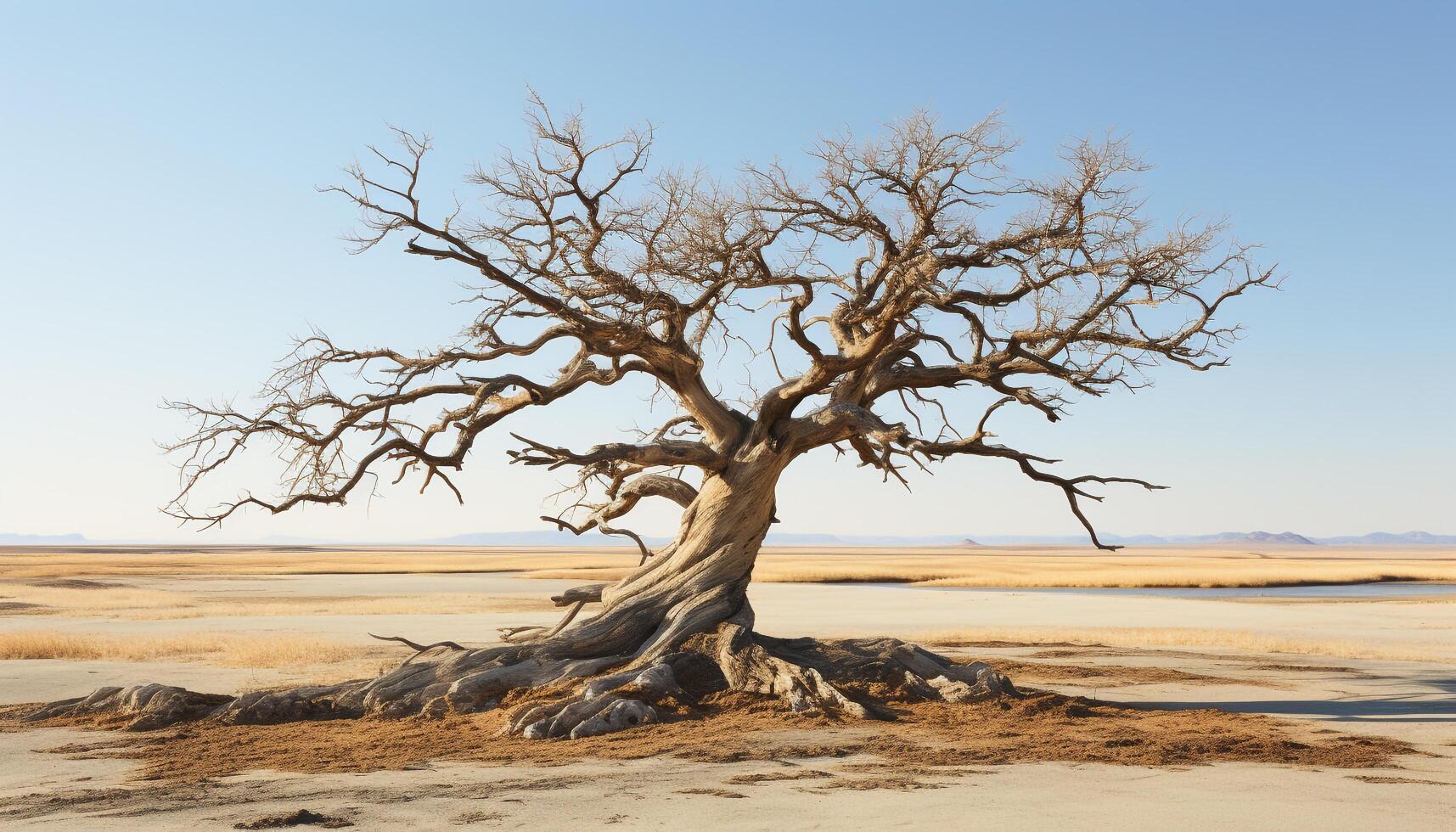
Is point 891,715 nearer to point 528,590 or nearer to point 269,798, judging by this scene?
point 269,798

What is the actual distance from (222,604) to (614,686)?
39369 mm

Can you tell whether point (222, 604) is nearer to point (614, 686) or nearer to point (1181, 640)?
point (1181, 640)

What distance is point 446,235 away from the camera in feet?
52.9

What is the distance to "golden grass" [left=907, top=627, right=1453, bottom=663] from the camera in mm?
29312

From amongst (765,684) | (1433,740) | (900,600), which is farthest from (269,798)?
(900,600)

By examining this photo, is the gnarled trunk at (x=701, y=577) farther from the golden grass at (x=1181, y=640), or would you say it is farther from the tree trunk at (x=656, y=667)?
the golden grass at (x=1181, y=640)

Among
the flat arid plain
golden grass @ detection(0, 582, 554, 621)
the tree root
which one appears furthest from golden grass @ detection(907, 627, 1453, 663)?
golden grass @ detection(0, 582, 554, 621)

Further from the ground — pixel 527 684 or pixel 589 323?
pixel 589 323

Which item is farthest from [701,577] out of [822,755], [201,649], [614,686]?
[201,649]

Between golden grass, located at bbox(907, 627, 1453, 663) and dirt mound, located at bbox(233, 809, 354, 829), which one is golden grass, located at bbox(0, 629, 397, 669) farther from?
dirt mound, located at bbox(233, 809, 354, 829)

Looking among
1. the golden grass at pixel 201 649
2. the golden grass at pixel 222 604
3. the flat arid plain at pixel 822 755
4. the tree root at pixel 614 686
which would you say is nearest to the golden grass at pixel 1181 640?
the flat arid plain at pixel 822 755

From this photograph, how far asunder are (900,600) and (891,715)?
3954 centimetres

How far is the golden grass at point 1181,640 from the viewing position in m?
29.3

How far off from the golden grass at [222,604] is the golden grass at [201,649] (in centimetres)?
1152
